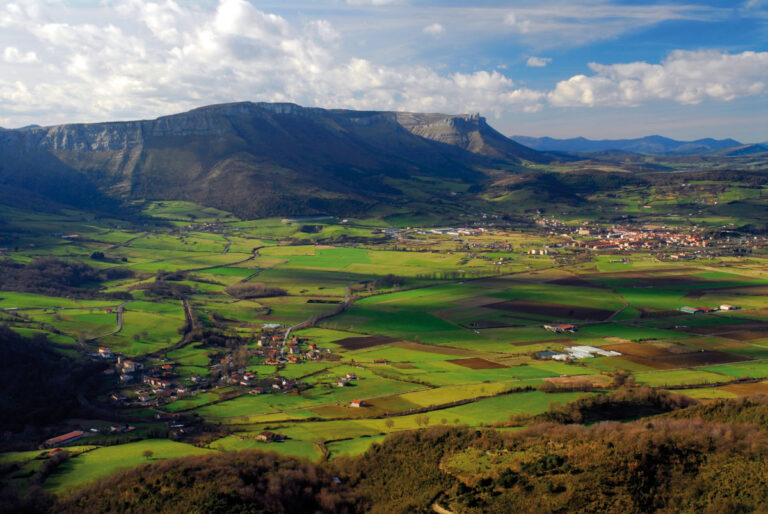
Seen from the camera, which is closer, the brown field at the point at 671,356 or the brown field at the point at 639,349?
the brown field at the point at 671,356

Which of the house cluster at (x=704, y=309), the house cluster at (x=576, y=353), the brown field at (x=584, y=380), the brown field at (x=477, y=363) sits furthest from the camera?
the house cluster at (x=704, y=309)

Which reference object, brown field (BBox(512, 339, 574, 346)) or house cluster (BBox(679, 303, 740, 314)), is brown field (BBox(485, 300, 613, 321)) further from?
brown field (BBox(512, 339, 574, 346))

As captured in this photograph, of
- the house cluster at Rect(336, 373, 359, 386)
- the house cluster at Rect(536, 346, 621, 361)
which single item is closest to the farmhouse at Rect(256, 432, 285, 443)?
the house cluster at Rect(336, 373, 359, 386)

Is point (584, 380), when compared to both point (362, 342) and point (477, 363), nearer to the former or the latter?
point (477, 363)

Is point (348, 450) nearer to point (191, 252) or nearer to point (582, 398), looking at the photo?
point (582, 398)

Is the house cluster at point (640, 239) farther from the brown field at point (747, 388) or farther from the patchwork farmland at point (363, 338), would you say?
the brown field at point (747, 388)

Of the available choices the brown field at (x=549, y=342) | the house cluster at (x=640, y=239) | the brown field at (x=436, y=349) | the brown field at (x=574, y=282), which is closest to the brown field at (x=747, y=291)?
the brown field at (x=574, y=282)
